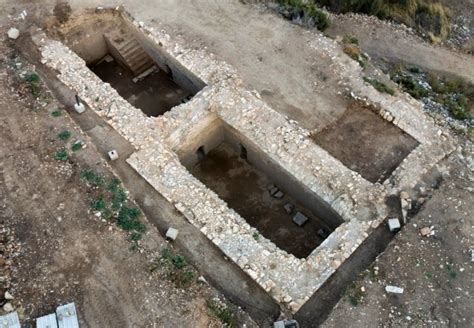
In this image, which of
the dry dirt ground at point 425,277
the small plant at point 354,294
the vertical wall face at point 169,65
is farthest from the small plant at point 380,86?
the small plant at point 354,294

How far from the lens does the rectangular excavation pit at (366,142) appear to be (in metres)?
15.9

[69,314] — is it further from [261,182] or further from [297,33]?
[297,33]

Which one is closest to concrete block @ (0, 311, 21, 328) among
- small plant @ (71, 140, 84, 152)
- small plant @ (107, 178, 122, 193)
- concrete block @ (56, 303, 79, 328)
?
concrete block @ (56, 303, 79, 328)

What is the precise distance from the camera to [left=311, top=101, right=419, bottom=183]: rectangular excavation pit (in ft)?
52.1

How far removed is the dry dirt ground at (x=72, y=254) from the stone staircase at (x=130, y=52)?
489 centimetres

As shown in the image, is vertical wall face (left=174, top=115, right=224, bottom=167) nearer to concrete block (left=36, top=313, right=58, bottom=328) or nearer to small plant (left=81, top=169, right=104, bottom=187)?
small plant (left=81, top=169, right=104, bottom=187)

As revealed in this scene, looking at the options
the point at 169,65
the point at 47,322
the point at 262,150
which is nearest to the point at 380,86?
the point at 262,150

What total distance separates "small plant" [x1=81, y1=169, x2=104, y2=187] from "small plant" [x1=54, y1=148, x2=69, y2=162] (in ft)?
2.42

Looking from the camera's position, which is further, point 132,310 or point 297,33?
point 297,33

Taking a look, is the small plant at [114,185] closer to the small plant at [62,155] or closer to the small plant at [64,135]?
the small plant at [62,155]

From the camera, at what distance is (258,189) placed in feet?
57.0

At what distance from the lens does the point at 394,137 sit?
16.4 metres

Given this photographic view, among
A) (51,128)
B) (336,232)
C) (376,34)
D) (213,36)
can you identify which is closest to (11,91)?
(51,128)

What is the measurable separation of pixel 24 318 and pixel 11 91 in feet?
24.6
